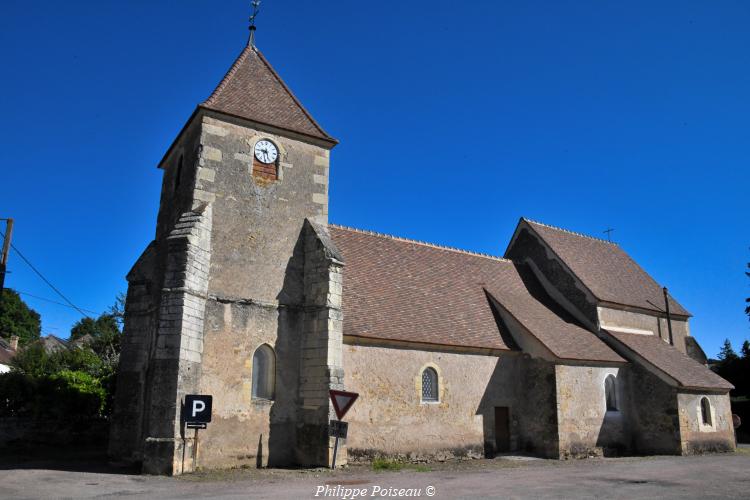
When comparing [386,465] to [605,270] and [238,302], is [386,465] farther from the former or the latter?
[605,270]

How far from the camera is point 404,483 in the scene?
39.8ft

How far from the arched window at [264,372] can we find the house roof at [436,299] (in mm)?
2151

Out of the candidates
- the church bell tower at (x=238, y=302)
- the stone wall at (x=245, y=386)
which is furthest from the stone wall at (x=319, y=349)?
the stone wall at (x=245, y=386)

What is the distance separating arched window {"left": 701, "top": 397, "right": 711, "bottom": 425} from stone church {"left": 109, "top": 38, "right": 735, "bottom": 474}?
104 mm

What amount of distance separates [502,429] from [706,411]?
8.01 meters

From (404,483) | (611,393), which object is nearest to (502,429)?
(611,393)

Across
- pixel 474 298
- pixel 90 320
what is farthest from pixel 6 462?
pixel 90 320

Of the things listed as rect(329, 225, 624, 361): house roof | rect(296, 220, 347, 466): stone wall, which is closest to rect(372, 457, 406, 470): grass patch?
rect(296, 220, 347, 466): stone wall

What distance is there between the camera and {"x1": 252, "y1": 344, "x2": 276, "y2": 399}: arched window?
1530cm

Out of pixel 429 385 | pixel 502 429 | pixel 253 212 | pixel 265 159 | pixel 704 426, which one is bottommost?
pixel 502 429

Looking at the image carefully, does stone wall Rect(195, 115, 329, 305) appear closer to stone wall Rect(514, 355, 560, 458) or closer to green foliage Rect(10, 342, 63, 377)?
stone wall Rect(514, 355, 560, 458)

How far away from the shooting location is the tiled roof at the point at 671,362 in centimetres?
2078

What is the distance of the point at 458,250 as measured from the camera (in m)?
23.5

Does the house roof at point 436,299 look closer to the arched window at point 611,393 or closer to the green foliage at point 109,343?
the arched window at point 611,393
